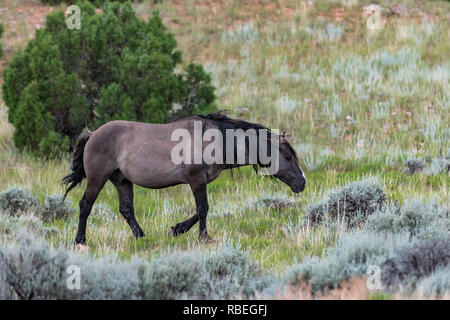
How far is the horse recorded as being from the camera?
8547 mm

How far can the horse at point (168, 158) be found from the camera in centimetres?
855

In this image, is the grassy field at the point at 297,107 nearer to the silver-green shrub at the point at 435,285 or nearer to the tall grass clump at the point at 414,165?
the tall grass clump at the point at 414,165

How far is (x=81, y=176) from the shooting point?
9336 mm

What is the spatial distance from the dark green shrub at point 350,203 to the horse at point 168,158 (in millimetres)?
919

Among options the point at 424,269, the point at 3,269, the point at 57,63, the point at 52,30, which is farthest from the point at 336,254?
the point at 52,30

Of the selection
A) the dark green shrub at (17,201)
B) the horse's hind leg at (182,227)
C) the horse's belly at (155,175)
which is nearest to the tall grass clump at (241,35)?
the dark green shrub at (17,201)

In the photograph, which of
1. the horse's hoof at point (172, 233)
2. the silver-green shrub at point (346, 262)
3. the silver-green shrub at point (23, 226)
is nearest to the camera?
the silver-green shrub at point (346, 262)

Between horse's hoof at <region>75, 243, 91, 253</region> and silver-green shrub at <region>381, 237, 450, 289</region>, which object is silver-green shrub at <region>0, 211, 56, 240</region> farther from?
silver-green shrub at <region>381, 237, 450, 289</region>

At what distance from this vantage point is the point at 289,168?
8969mm

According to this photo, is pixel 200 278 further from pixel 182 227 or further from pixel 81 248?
pixel 182 227

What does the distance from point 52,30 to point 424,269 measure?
37.7 feet

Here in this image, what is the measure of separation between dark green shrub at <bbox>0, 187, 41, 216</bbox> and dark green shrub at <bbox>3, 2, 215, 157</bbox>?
11.6 ft

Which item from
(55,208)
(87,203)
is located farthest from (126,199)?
(55,208)

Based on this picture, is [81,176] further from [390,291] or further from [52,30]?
[52,30]
